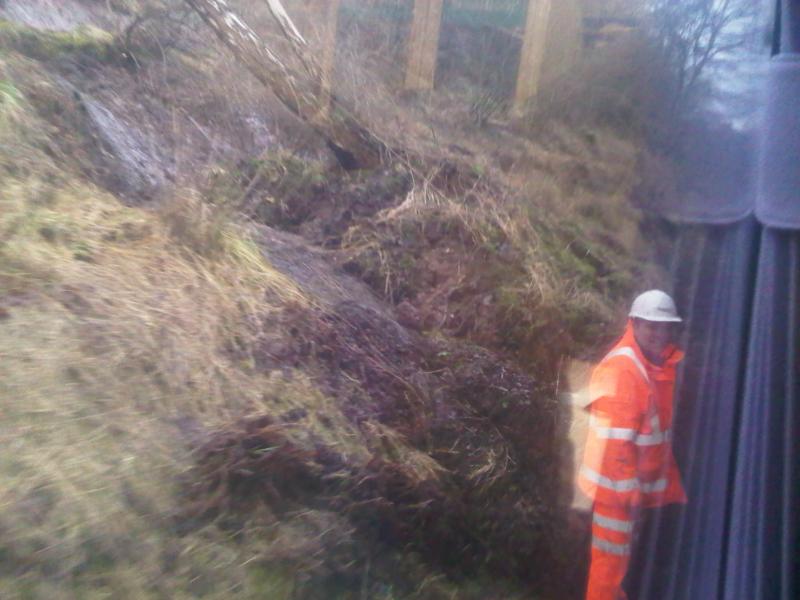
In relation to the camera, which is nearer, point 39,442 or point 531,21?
point 39,442

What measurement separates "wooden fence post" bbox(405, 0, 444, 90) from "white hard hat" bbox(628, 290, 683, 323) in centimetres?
178

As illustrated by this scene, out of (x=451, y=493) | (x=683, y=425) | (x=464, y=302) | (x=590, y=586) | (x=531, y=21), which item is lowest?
(x=590, y=586)

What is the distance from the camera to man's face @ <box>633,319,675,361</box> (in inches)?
162

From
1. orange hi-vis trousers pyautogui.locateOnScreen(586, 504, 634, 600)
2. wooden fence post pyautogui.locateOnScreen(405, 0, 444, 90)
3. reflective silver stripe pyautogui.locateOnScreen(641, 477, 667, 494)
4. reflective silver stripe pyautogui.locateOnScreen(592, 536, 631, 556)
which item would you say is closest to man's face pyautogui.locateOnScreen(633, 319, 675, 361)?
reflective silver stripe pyautogui.locateOnScreen(641, 477, 667, 494)

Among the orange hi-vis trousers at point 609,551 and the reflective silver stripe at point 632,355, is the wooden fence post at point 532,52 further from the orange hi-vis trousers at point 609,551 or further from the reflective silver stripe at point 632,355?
the orange hi-vis trousers at point 609,551

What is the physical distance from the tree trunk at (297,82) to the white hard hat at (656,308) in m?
→ 1.62

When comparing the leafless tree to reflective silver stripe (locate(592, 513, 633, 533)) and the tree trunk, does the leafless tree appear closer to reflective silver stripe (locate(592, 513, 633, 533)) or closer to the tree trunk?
the tree trunk

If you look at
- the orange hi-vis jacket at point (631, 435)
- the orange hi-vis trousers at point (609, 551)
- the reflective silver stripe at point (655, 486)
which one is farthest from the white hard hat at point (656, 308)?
the orange hi-vis trousers at point (609, 551)

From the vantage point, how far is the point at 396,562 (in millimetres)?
3836

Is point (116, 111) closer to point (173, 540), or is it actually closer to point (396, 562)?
point (173, 540)

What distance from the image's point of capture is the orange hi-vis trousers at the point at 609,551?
4.04m

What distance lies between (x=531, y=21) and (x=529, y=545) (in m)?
2.94

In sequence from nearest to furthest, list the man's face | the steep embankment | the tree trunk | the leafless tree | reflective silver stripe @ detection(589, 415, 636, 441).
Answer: the steep embankment → reflective silver stripe @ detection(589, 415, 636, 441) → the man's face → the leafless tree → the tree trunk

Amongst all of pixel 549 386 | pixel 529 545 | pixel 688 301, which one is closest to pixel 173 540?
pixel 529 545
